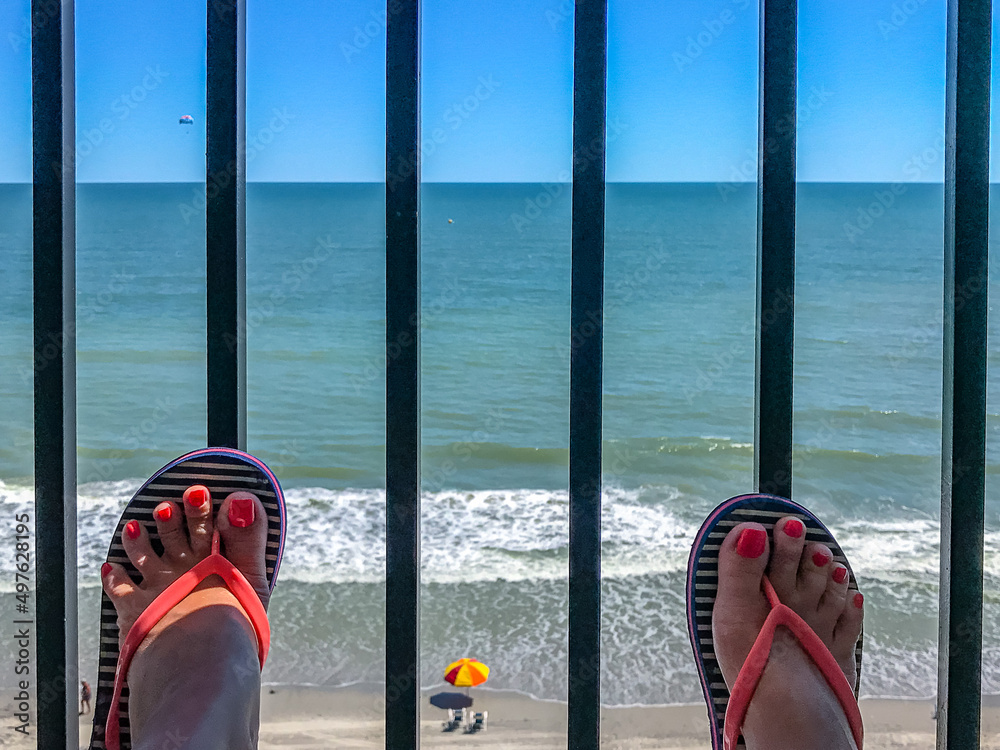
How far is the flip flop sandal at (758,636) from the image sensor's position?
1055 millimetres

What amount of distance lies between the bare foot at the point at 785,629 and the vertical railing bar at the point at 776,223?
0.26 m

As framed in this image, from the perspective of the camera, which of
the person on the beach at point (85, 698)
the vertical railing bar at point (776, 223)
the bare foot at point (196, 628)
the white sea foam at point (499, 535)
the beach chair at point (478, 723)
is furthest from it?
the white sea foam at point (499, 535)

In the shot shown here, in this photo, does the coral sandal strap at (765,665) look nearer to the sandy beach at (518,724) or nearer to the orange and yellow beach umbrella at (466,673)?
the sandy beach at (518,724)

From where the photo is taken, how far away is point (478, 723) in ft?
9.48

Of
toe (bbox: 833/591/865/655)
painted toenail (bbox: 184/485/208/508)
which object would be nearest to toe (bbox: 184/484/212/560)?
painted toenail (bbox: 184/485/208/508)

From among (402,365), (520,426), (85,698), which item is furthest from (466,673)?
(520,426)

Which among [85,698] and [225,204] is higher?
[225,204]

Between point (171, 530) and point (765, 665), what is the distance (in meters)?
0.91

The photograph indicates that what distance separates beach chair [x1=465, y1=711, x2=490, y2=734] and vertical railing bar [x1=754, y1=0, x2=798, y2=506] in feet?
7.84

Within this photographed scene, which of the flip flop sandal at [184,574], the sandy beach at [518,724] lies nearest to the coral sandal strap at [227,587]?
the flip flop sandal at [184,574]

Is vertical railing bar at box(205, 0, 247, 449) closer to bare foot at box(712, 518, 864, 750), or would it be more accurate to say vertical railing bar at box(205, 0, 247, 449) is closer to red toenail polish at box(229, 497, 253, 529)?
red toenail polish at box(229, 497, 253, 529)

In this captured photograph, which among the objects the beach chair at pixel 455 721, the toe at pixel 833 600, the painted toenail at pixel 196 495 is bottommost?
the beach chair at pixel 455 721

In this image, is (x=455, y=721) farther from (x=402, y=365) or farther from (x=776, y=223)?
(x=776, y=223)

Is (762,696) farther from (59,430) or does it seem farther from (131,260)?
(131,260)
